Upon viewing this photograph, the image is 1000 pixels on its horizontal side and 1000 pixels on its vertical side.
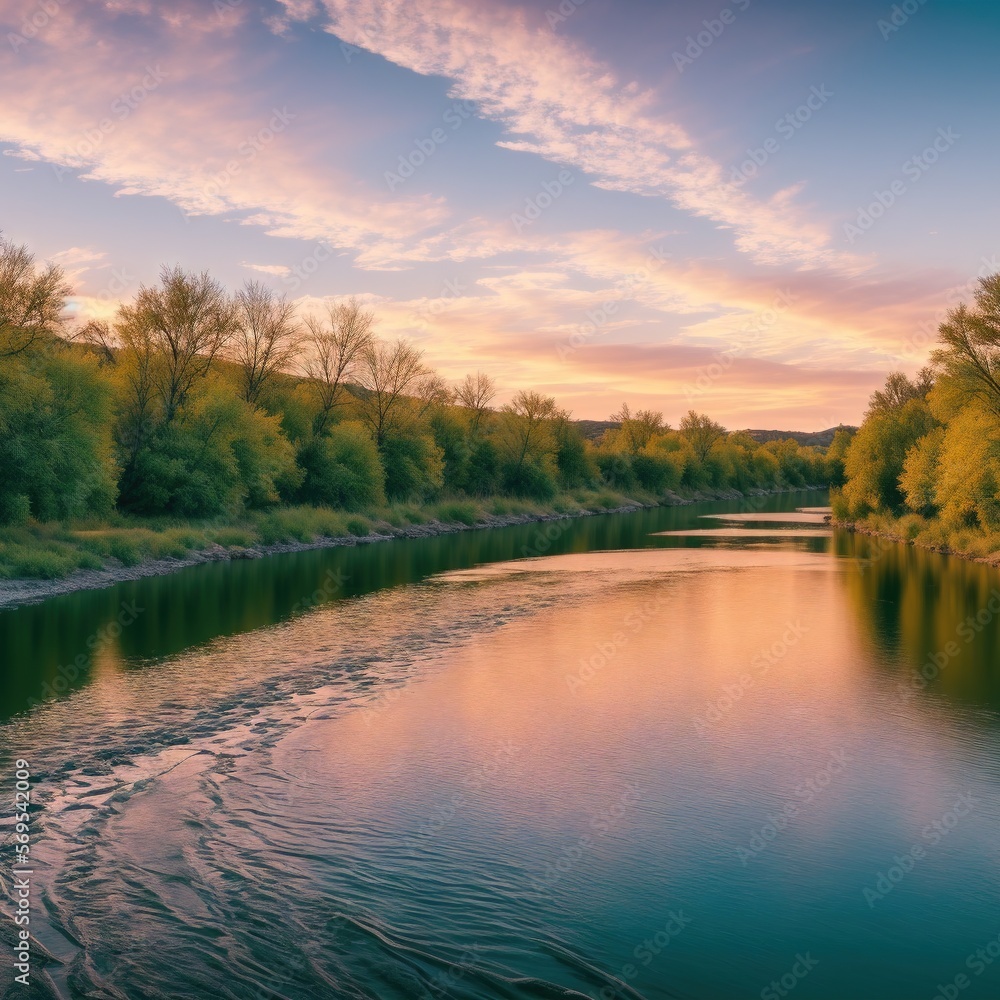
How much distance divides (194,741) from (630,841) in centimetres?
609

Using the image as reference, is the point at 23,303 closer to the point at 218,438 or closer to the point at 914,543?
the point at 218,438

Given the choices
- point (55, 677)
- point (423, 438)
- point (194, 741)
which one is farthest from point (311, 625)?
point (423, 438)

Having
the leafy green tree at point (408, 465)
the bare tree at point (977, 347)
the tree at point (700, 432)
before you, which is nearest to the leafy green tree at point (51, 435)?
the leafy green tree at point (408, 465)

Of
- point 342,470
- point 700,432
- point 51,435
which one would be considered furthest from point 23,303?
point 700,432

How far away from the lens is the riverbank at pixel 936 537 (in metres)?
37.3

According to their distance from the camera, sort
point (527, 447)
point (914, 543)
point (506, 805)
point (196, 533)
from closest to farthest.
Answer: point (506, 805) < point (196, 533) < point (914, 543) < point (527, 447)

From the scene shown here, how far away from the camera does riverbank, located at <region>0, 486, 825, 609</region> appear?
2547 centimetres

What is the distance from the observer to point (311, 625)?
20.8m

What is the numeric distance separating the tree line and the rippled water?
10.2 meters

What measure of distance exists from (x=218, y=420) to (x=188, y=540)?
7.16 metres

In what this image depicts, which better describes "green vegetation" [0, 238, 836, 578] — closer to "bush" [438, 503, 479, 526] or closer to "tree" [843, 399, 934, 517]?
"bush" [438, 503, 479, 526]

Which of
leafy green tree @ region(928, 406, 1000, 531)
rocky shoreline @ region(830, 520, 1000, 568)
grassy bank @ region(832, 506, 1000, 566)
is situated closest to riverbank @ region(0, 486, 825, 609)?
rocky shoreline @ region(830, 520, 1000, 568)

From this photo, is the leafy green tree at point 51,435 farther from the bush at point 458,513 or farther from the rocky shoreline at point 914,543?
the rocky shoreline at point 914,543

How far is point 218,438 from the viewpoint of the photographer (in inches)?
1533
